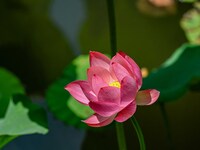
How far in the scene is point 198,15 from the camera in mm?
2305

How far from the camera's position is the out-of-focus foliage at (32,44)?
8.47ft

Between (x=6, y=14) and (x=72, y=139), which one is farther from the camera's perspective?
(x=6, y=14)

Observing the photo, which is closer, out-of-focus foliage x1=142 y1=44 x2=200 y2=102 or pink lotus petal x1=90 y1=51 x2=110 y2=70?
pink lotus petal x1=90 y1=51 x2=110 y2=70

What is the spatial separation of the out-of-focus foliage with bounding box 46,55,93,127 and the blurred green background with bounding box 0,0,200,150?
9.8 inches

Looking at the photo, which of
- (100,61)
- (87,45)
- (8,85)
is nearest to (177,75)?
(87,45)

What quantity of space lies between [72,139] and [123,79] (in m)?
1.33

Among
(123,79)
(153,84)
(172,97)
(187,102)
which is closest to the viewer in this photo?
(123,79)

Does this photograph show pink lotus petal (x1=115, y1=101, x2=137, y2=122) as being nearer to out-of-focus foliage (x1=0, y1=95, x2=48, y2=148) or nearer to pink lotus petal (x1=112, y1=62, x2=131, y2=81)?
pink lotus petal (x1=112, y1=62, x2=131, y2=81)

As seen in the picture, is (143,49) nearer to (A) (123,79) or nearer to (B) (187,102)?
(B) (187,102)

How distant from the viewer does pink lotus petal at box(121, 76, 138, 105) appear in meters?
1.16

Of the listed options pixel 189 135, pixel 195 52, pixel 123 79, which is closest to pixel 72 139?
pixel 189 135

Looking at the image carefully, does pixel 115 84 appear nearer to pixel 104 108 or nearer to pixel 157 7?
pixel 104 108

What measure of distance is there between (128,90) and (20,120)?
2.38ft

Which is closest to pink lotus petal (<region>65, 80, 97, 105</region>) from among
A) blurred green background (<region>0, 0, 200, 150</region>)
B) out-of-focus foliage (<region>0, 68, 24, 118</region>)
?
out-of-focus foliage (<region>0, 68, 24, 118</region>)
